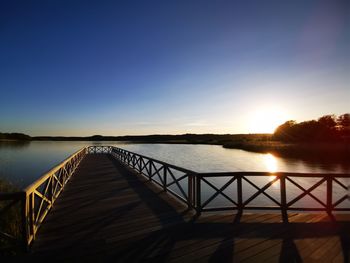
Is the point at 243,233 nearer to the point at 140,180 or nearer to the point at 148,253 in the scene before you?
the point at 148,253

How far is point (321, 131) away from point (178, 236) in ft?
230

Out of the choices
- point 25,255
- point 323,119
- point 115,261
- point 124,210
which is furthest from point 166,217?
point 323,119

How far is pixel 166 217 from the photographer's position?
255 inches

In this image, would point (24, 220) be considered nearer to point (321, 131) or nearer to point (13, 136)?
point (321, 131)

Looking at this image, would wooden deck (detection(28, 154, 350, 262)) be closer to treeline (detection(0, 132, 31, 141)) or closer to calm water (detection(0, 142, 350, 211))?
calm water (detection(0, 142, 350, 211))

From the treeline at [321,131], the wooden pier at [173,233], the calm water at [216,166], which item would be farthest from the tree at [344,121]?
the wooden pier at [173,233]

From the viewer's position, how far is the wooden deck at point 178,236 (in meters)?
4.30

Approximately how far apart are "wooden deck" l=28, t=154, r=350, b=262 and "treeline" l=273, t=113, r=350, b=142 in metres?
57.5

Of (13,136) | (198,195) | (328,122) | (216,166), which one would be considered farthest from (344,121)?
(13,136)

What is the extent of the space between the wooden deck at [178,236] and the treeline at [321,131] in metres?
57.5

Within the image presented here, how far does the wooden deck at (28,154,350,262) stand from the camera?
4.30 meters

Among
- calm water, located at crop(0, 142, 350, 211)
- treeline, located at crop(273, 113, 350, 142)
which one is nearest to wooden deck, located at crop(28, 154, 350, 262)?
calm water, located at crop(0, 142, 350, 211)

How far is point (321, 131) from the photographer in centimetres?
6397

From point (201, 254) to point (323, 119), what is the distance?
Result: 78587 mm
